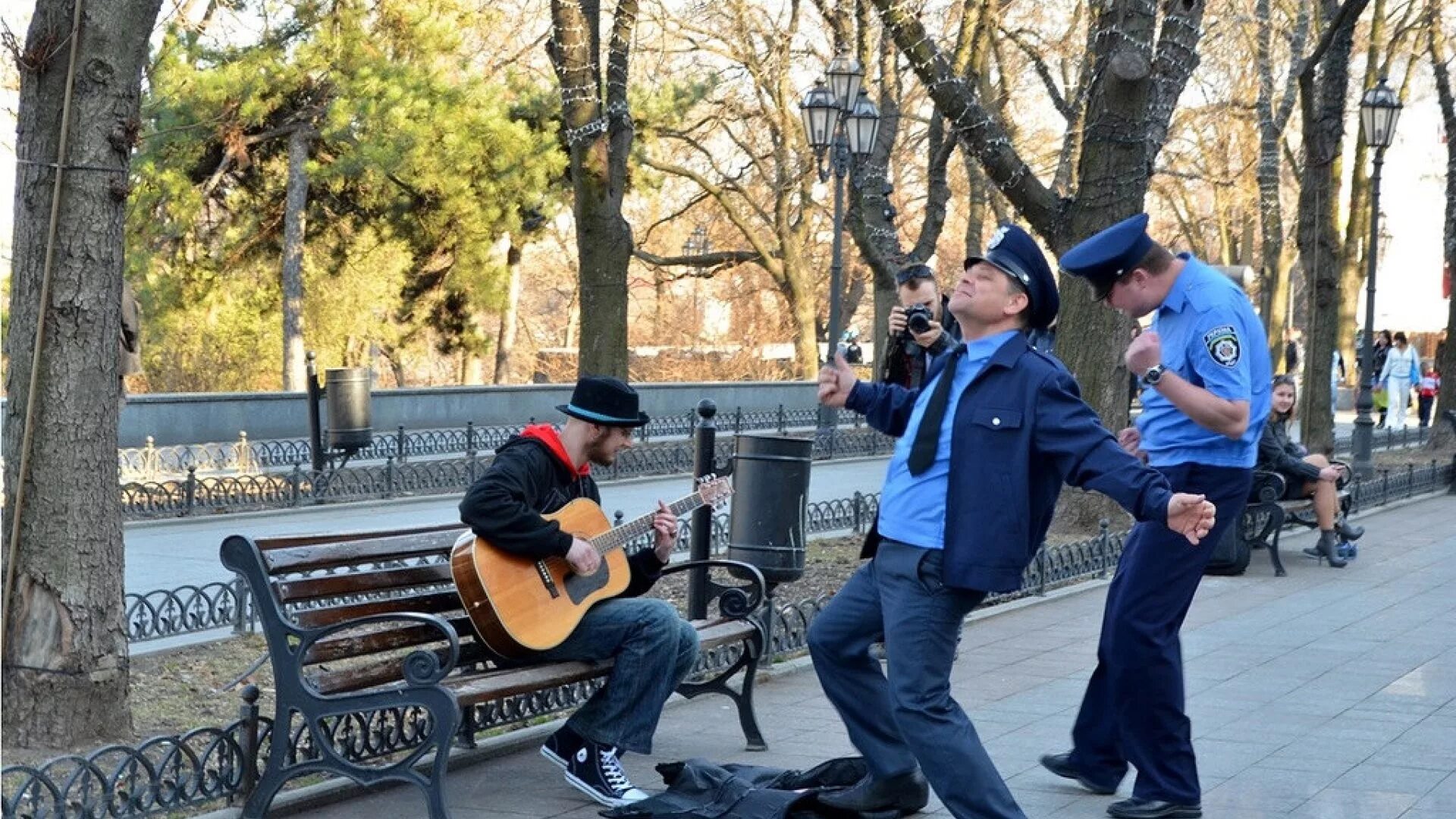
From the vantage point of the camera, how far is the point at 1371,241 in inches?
892

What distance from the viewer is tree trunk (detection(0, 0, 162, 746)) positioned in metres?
6.06

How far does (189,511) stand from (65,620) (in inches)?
366

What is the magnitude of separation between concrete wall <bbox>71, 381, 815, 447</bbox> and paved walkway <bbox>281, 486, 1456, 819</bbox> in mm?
9840

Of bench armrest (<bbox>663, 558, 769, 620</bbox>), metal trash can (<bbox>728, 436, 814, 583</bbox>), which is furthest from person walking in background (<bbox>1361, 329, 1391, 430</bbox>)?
bench armrest (<bbox>663, 558, 769, 620</bbox>)

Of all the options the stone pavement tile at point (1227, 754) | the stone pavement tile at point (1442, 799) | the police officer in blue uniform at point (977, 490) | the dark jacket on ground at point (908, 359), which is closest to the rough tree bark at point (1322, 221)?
the dark jacket on ground at point (908, 359)

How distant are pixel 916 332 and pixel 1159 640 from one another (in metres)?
1.23

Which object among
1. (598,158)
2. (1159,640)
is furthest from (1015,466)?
(598,158)

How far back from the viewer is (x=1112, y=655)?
587 cm

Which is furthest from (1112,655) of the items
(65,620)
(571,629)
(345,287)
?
(345,287)

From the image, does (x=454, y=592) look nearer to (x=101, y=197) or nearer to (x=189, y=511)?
(x=101, y=197)

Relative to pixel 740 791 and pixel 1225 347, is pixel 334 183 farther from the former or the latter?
pixel 1225 347

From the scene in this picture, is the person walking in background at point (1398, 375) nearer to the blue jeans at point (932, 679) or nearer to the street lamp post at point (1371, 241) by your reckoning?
the street lamp post at point (1371, 241)

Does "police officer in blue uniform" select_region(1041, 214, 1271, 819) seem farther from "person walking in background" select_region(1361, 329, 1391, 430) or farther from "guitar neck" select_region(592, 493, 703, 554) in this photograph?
"person walking in background" select_region(1361, 329, 1391, 430)

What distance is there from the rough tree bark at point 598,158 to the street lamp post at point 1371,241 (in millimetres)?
8169
